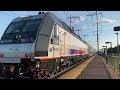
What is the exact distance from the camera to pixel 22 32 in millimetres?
13336

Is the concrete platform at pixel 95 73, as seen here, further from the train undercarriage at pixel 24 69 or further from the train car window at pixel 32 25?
the train car window at pixel 32 25

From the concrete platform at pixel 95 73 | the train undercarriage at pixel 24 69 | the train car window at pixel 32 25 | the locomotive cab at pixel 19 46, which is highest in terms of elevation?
the train car window at pixel 32 25

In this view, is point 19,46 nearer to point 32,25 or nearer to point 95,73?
point 32,25

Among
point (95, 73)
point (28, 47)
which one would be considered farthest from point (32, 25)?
point (95, 73)

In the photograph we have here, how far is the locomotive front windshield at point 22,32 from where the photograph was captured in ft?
42.0

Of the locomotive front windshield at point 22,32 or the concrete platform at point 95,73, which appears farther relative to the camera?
the concrete platform at point 95,73

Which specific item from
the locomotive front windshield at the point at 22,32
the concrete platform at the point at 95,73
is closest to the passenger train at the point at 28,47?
the locomotive front windshield at the point at 22,32

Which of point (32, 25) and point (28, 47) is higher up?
point (32, 25)

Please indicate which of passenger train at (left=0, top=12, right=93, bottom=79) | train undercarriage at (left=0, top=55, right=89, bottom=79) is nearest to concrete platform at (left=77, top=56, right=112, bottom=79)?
passenger train at (left=0, top=12, right=93, bottom=79)

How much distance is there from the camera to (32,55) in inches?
470
